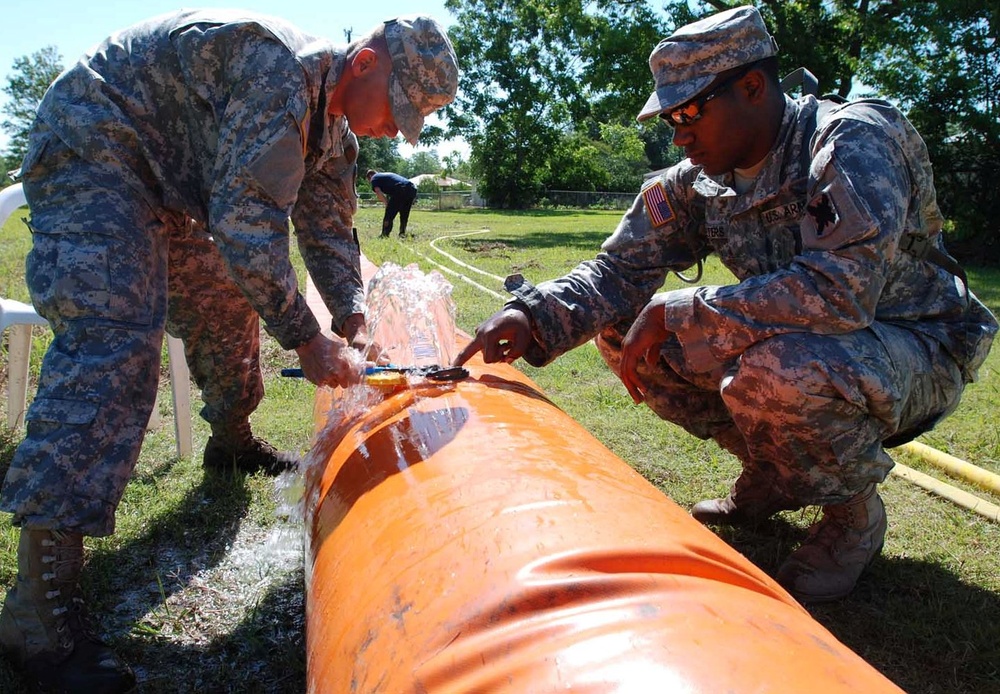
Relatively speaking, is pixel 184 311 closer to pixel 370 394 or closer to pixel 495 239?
pixel 370 394

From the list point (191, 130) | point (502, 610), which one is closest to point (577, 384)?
point (191, 130)

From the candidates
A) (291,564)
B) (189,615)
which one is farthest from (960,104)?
(189,615)

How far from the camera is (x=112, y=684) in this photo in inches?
80.3

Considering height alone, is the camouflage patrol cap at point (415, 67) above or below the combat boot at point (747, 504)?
above

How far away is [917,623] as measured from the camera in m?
2.33

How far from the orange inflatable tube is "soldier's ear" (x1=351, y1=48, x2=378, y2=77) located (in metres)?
1.15

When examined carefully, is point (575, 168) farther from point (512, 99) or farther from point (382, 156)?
point (382, 156)

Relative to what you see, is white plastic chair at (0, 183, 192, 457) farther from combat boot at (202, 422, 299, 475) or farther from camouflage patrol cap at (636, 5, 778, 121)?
camouflage patrol cap at (636, 5, 778, 121)

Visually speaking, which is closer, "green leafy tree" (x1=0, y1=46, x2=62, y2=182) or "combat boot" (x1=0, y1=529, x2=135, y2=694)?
"combat boot" (x1=0, y1=529, x2=135, y2=694)

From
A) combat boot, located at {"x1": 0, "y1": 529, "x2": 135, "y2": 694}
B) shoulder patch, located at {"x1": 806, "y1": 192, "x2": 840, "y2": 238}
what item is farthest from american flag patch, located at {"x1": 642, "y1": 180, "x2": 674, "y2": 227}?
combat boot, located at {"x1": 0, "y1": 529, "x2": 135, "y2": 694}

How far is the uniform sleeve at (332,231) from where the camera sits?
306cm

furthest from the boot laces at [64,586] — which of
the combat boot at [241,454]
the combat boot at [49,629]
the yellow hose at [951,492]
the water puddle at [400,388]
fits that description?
the yellow hose at [951,492]

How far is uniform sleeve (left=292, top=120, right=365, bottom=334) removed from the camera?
10.0 feet

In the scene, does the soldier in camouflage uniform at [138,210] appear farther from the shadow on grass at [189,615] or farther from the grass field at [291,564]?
the grass field at [291,564]
